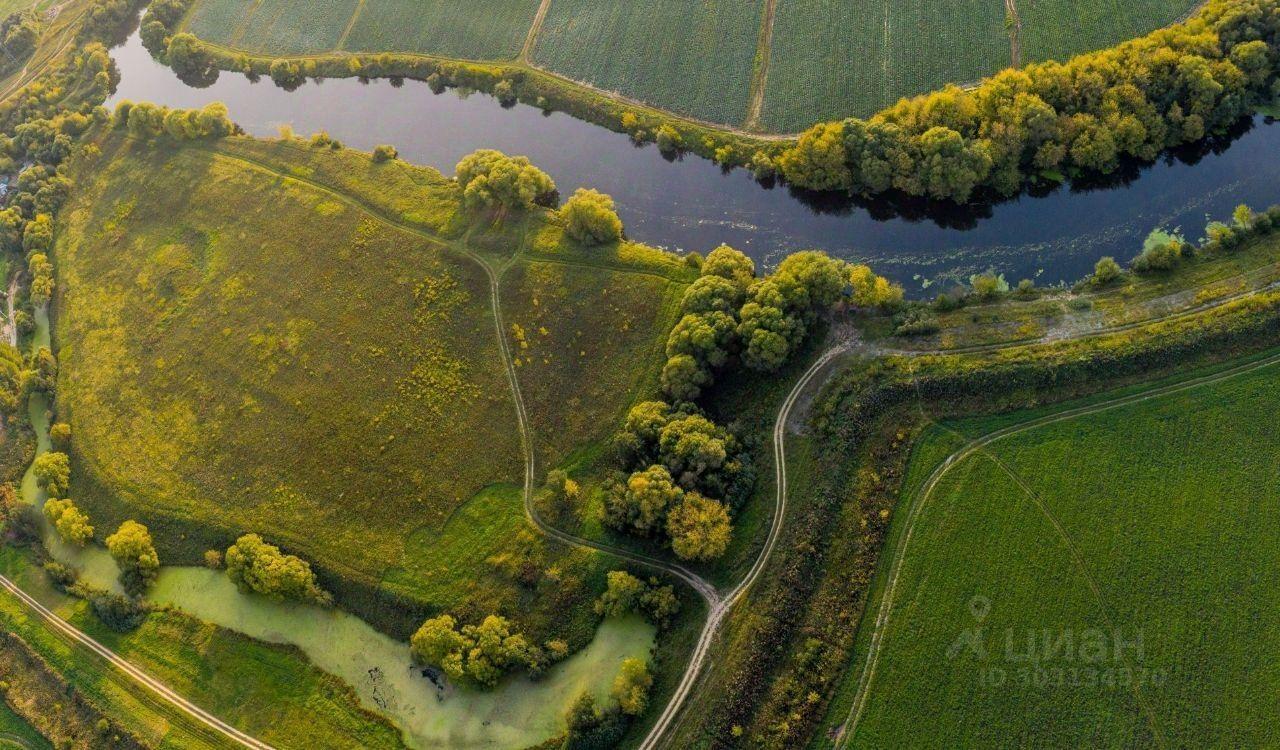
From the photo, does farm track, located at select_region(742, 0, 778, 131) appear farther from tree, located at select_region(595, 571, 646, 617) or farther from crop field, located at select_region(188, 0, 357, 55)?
crop field, located at select_region(188, 0, 357, 55)

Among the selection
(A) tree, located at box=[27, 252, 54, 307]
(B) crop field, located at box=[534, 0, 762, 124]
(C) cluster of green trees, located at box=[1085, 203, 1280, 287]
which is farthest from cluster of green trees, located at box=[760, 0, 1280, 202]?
(A) tree, located at box=[27, 252, 54, 307]

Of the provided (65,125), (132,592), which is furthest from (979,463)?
(65,125)

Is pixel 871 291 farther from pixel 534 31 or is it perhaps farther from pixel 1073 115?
pixel 534 31

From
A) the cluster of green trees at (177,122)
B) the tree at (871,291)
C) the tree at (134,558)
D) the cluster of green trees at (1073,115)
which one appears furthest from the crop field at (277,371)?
the cluster of green trees at (1073,115)

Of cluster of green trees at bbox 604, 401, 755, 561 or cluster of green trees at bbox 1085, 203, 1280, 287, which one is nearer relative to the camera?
cluster of green trees at bbox 604, 401, 755, 561

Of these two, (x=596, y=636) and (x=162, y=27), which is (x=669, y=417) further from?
(x=162, y=27)

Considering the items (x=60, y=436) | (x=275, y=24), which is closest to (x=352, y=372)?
(x=60, y=436)
